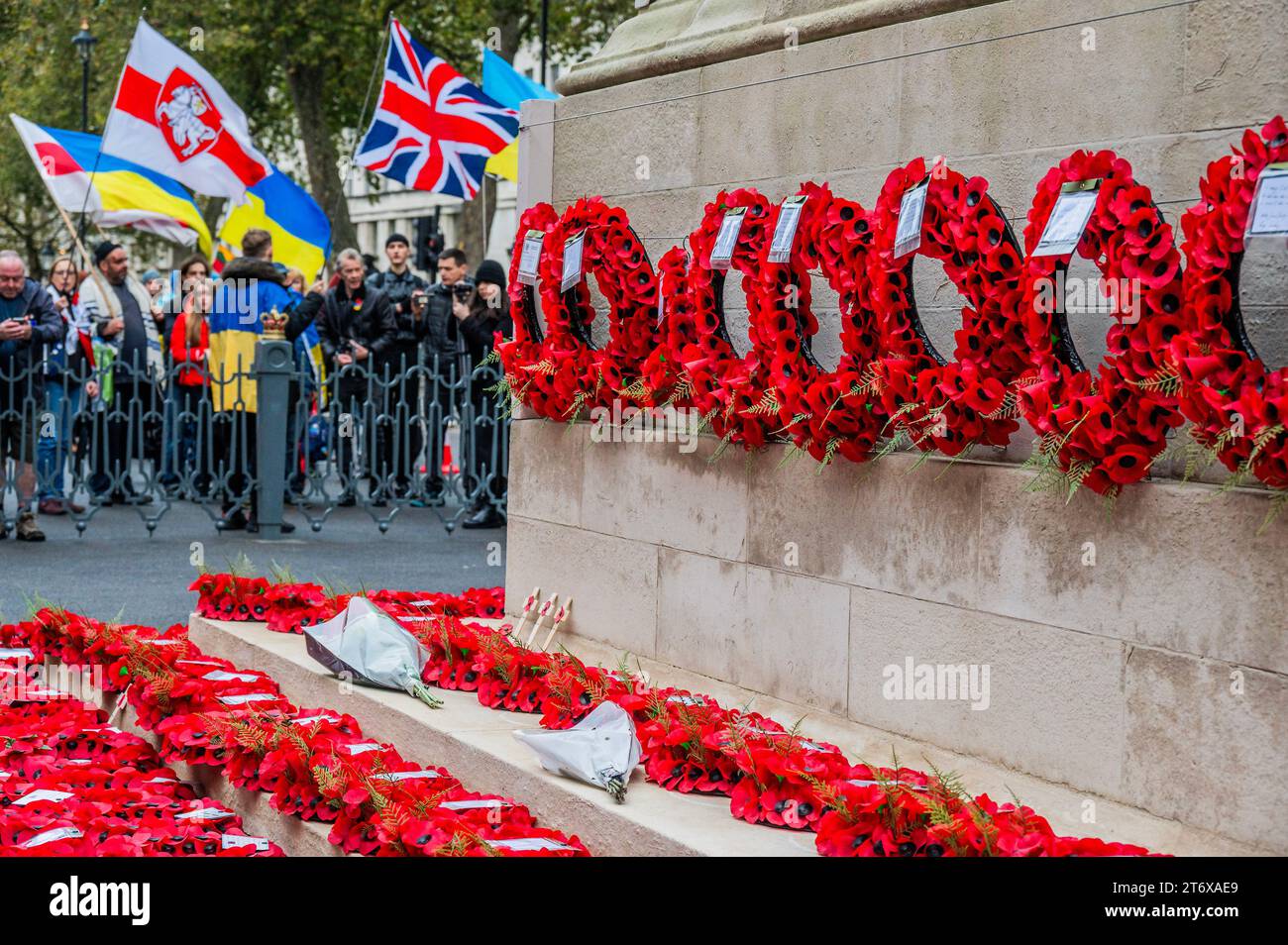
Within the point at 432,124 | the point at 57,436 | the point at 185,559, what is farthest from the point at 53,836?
the point at 432,124

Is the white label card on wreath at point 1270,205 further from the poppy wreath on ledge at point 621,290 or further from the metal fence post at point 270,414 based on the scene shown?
the metal fence post at point 270,414

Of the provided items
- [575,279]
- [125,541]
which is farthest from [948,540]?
[125,541]

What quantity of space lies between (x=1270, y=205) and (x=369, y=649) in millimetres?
3989

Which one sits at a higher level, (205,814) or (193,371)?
(193,371)

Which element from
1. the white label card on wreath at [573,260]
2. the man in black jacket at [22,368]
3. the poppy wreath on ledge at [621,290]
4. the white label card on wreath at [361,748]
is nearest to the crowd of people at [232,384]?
the man in black jacket at [22,368]

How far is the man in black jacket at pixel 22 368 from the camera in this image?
13109mm

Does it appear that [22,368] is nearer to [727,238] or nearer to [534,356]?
[534,356]

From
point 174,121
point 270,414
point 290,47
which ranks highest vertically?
point 290,47

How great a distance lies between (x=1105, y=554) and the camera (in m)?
4.91

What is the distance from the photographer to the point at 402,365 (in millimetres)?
14031

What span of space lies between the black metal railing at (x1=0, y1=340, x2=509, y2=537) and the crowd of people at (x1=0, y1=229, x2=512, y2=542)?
22 mm

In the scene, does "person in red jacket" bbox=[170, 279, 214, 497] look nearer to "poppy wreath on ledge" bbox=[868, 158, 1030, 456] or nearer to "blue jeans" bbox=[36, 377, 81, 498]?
"blue jeans" bbox=[36, 377, 81, 498]

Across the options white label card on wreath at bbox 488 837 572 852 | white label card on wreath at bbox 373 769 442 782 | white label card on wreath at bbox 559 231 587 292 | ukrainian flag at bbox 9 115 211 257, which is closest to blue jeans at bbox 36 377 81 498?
ukrainian flag at bbox 9 115 211 257
